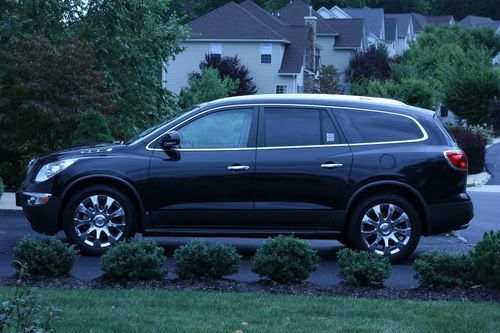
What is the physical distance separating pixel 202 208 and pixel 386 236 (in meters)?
2.07

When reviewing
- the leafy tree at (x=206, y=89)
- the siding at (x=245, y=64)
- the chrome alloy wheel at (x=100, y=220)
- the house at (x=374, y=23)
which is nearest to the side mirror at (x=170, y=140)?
the chrome alloy wheel at (x=100, y=220)

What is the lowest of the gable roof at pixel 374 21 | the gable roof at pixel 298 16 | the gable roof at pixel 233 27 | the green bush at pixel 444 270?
the green bush at pixel 444 270

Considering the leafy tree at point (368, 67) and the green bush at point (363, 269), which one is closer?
the green bush at point (363, 269)

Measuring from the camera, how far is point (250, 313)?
7.02 metres

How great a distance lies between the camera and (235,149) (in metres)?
10.7

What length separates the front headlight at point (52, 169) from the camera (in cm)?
1084

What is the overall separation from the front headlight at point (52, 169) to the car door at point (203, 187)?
99cm

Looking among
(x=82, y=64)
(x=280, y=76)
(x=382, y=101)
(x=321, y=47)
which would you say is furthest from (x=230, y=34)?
(x=382, y=101)

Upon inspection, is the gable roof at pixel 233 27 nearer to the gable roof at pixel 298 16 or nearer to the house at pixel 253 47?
the house at pixel 253 47

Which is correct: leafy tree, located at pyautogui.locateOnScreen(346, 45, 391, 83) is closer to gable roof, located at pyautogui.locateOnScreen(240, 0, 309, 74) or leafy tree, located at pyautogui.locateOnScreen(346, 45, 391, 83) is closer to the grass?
gable roof, located at pyautogui.locateOnScreen(240, 0, 309, 74)

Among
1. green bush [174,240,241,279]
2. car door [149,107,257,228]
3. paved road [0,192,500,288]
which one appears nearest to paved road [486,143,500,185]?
paved road [0,192,500,288]

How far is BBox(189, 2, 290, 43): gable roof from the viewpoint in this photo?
58406 millimetres

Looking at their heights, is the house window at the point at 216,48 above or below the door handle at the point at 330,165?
above

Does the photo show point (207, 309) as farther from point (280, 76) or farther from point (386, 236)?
point (280, 76)
